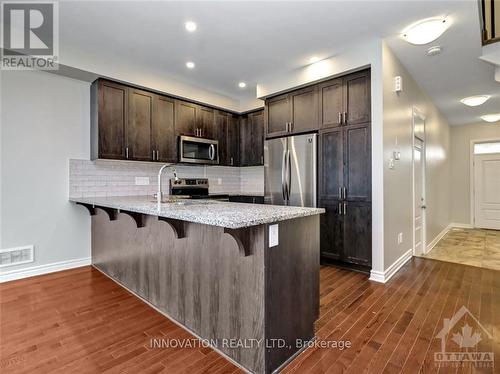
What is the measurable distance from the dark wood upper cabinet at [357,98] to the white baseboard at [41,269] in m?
4.04

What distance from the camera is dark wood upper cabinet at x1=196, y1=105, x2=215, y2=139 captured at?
445 cm

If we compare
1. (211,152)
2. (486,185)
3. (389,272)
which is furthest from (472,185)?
(211,152)

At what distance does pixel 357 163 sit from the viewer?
3.22 metres

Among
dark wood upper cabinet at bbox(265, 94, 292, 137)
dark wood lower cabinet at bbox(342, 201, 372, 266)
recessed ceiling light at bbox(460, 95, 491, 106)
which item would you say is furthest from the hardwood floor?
recessed ceiling light at bbox(460, 95, 491, 106)

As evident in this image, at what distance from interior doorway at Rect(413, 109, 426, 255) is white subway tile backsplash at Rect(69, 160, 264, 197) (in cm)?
268

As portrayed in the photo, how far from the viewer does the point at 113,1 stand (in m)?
2.31

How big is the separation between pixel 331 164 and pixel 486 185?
5844 mm

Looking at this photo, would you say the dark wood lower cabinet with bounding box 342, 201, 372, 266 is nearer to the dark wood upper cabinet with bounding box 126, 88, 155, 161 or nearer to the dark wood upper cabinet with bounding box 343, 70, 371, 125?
the dark wood upper cabinet with bounding box 343, 70, 371, 125

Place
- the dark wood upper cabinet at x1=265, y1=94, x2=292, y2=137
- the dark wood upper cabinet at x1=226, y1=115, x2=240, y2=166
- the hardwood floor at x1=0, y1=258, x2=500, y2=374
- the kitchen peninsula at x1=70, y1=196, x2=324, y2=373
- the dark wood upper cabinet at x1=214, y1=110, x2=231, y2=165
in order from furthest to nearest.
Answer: the dark wood upper cabinet at x1=226, y1=115, x2=240, y2=166 < the dark wood upper cabinet at x1=214, y1=110, x2=231, y2=165 < the dark wood upper cabinet at x1=265, y1=94, x2=292, y2=137 < the hardwood floor at x1=0, y1=258, x2=500, y2=374 < the kitchen peninsula at x1=70, y1=196, x2=324, y2=373

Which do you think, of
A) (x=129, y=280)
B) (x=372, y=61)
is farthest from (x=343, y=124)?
(x=129, y=280)

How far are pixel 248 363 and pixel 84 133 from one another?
3.50 meters

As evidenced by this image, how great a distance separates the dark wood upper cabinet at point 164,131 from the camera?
12.8 feet

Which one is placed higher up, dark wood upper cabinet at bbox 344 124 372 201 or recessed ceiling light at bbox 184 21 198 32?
recessed ceiling light at bbox 184 21 198 32

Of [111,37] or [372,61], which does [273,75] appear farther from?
[111,37]
